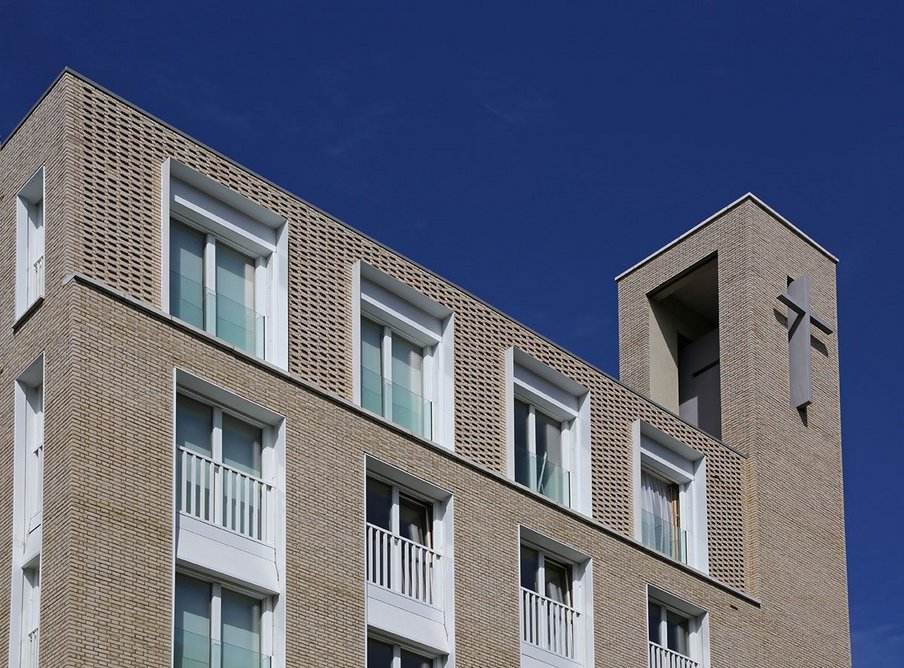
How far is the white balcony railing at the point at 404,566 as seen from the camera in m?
30.7

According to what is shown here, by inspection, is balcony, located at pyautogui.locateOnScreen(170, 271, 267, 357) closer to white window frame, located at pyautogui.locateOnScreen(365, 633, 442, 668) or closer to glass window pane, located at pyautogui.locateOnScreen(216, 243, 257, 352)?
glass window pane, located at pyautogui.locateOnScreen(216, 243, 257, 352)

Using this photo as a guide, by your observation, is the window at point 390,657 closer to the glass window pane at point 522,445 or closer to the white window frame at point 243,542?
the white window frame at point 243,542

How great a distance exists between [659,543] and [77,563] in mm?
14963

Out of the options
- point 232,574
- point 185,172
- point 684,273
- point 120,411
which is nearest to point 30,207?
point 185,172

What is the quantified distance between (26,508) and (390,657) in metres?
6.58

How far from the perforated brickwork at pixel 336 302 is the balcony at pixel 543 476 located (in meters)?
0.67

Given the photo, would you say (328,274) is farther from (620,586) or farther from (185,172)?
(620,586)

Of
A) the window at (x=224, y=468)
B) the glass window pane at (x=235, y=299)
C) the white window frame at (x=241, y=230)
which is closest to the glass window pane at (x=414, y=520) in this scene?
the window at (x=224, y=468)

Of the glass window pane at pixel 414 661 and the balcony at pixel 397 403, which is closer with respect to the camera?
the glass window pane at pixel 414 661

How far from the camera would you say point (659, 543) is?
3728 cm

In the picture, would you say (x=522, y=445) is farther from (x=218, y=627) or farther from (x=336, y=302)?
(x=218, y=627)

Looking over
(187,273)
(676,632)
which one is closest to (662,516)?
(676,632)

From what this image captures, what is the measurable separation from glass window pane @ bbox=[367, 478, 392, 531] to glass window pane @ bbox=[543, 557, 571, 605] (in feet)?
13.5

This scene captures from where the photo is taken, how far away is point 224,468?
28.9 metres
